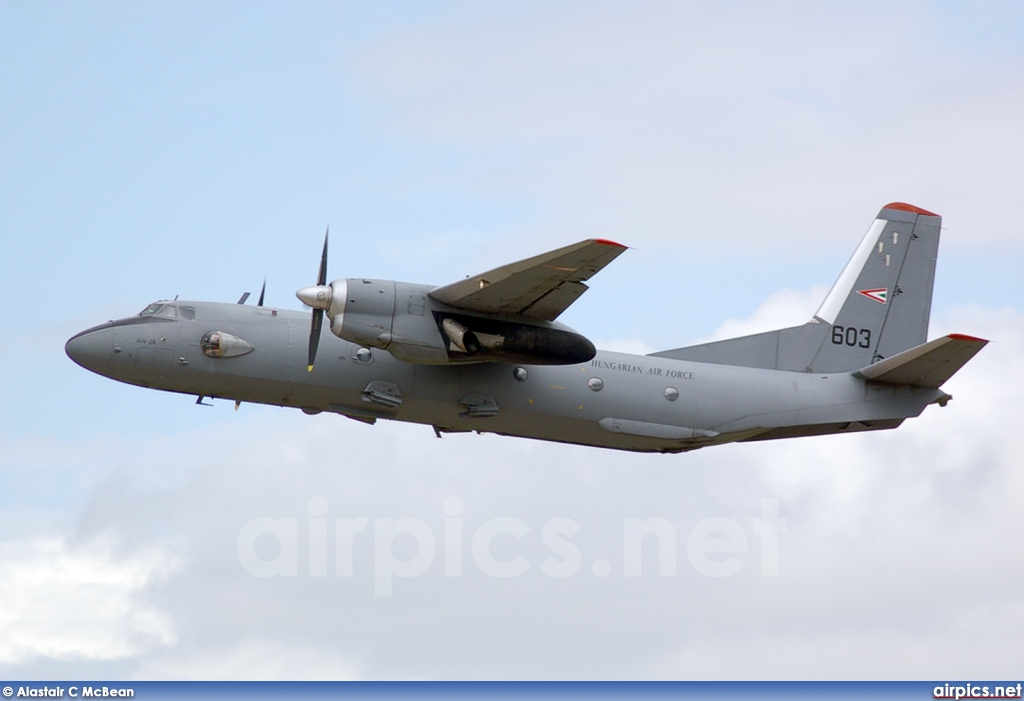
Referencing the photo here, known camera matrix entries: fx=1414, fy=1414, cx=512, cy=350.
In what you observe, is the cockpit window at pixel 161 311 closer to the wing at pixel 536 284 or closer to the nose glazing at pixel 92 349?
the nose glazing at pixel 92 349

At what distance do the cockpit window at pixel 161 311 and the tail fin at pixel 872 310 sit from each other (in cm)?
1182

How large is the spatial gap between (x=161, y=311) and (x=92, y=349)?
58.8 inches

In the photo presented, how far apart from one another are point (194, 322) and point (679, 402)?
9.88m

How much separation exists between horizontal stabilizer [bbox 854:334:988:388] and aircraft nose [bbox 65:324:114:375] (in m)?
15.5

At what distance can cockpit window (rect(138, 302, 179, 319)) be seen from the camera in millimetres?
27016

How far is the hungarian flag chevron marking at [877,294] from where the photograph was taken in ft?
107

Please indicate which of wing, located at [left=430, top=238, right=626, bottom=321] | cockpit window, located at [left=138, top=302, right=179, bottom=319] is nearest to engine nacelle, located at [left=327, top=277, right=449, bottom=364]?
wing, located at [left=430, top=238, right=626, bottom=321]

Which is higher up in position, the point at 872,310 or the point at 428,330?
the point at 872,310

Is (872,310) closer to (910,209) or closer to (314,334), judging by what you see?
(910,209)

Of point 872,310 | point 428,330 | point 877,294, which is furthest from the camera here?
point 877,294

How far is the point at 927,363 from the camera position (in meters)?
29.2

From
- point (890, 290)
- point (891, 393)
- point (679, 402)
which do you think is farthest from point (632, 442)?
point (890, 290)

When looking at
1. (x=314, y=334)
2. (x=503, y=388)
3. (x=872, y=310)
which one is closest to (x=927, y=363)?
(x=872, y=310)

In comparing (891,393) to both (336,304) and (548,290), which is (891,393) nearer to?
(548,290)
